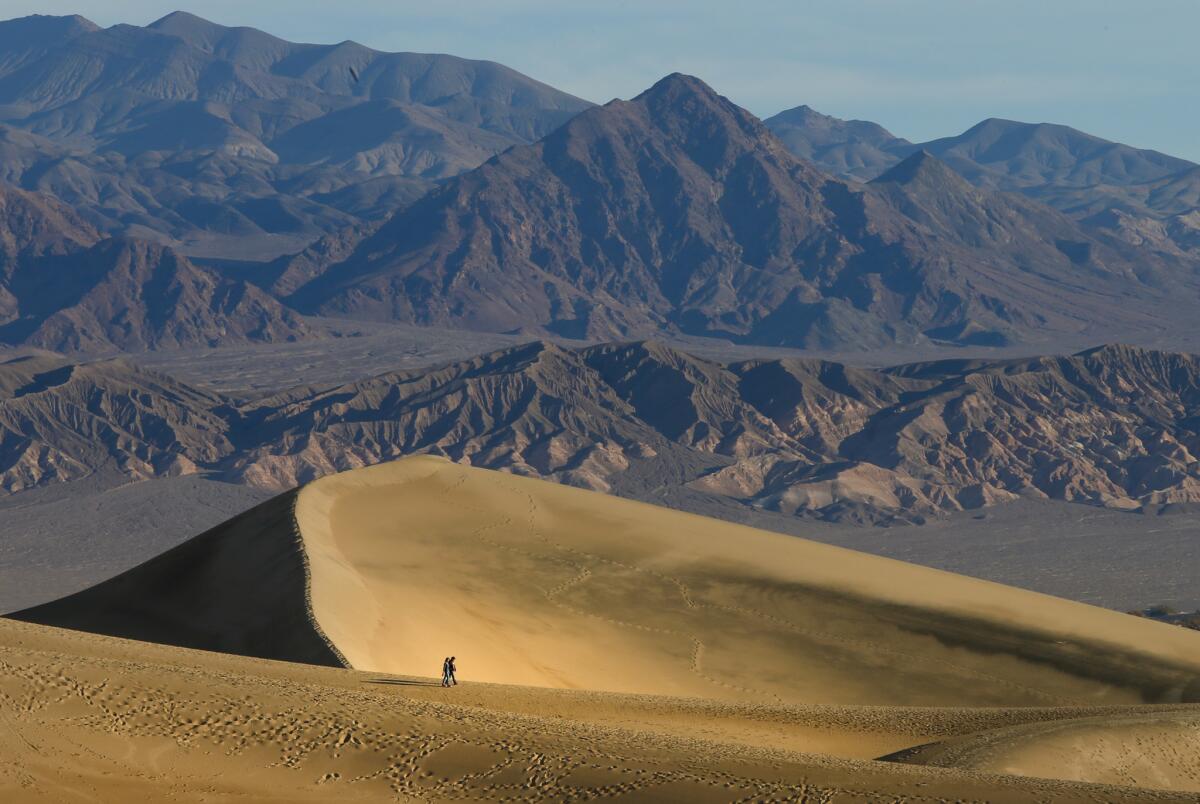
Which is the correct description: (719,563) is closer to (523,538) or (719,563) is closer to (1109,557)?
(523,538)

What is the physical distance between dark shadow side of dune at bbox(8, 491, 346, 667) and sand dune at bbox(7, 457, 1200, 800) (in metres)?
0.15

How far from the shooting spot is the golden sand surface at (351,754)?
33.9 meters

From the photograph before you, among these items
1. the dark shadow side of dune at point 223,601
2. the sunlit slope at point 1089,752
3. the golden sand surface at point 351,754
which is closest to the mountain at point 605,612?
the dark shadow side of dune at point 223,601

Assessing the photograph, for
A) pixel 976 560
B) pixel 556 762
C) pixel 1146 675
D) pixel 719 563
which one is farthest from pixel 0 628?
pixel 976 560

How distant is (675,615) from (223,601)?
15199mm

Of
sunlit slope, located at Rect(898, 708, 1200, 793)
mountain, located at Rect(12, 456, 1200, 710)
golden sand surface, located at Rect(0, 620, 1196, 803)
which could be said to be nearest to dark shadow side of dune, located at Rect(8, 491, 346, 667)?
mountain, located at Rect(12, 456, 1200, 710)

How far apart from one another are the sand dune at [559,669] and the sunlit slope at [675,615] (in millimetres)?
140

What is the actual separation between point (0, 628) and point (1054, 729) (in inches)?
1012

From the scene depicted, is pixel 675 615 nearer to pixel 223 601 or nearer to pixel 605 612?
pixel 605 612

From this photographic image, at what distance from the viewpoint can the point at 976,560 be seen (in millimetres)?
191625

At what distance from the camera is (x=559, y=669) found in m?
58.3

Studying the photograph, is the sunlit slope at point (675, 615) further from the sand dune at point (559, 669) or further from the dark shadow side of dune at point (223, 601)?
the dark shadow side of dune at point (223, 601)

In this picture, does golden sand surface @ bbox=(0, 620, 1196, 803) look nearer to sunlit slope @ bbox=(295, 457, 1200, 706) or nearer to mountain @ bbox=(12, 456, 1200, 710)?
mountain @ bbox=(12, 456, 1200, 710)

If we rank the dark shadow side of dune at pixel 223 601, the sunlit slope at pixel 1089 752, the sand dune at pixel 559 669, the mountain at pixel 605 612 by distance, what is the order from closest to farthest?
the sand dune at pixel 559 669 < the sunlit slope at pixel 1089 752 < the dark shadow side of dune at pixel 223 601 < the mountain at pixel 605 612
